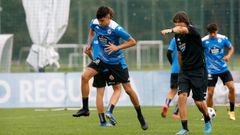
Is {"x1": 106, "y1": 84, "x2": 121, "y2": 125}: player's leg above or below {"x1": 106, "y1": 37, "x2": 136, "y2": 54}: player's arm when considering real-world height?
below

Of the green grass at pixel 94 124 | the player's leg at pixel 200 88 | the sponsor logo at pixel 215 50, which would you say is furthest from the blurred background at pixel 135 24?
the player's leg at pixel 200 88

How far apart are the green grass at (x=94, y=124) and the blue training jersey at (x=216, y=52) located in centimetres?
108

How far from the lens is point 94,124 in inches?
633

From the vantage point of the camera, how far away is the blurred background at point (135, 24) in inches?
1070

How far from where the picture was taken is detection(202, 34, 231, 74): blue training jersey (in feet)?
59.6

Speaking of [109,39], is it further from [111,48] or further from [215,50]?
[215,50]

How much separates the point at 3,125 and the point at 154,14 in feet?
42.2

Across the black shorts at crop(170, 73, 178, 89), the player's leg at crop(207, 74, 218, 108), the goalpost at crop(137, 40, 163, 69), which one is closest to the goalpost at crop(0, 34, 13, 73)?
the goalpost at crop(137, 40, 163, 69)

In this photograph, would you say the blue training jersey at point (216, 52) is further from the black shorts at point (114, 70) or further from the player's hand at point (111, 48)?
the player's hand at point (111, 48)

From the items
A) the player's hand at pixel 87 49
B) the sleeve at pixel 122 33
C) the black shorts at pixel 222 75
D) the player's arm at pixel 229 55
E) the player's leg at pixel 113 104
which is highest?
the sleeve at pixel 122 33

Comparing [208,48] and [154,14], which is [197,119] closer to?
[208,48]

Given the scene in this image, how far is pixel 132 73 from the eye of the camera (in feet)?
80.3

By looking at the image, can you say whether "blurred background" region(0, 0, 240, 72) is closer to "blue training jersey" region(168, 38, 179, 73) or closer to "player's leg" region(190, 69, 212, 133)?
"blue training jersey" region(168, 38, 179, 73)

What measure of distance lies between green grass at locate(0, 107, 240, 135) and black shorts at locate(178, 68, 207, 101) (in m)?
0.65
